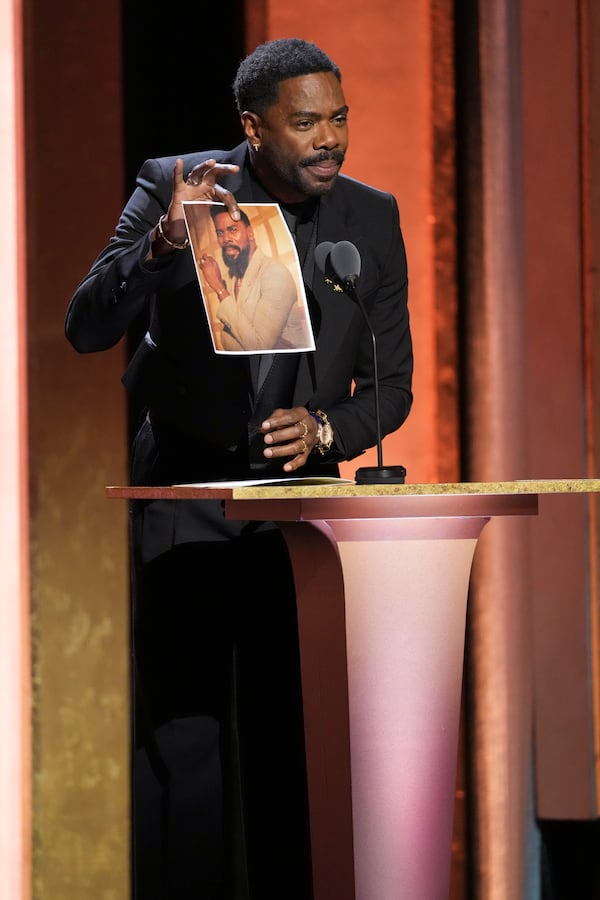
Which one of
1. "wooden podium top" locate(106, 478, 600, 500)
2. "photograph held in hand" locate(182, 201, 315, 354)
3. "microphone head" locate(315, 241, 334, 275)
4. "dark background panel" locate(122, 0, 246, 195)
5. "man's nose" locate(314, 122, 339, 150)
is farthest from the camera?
"dark background panel" locate(122, 0, 246, 195)

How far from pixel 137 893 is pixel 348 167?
162 centimetres

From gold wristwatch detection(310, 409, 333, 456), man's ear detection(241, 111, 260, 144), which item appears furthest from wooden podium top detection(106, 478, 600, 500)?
man's ear detection(241, 111, 260, 144)

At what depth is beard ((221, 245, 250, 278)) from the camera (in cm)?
177

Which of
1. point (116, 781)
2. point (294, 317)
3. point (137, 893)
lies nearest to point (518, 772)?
point (116, 781)

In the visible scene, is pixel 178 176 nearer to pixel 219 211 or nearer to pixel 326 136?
pixel 219 211

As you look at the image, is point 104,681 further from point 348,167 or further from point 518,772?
point 348,167

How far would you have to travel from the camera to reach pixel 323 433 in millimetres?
1832

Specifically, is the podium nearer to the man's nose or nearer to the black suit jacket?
the black suit jacket

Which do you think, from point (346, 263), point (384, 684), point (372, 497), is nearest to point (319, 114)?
point (346, 263)

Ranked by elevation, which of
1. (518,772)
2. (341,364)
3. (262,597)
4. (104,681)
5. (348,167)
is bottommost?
(518,772)

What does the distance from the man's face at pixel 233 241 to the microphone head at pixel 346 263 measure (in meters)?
0.13

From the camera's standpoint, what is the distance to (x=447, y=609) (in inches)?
65.5

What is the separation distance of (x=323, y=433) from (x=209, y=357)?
0.32 metres

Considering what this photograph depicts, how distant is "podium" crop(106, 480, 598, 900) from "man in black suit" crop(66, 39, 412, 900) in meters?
0.37
